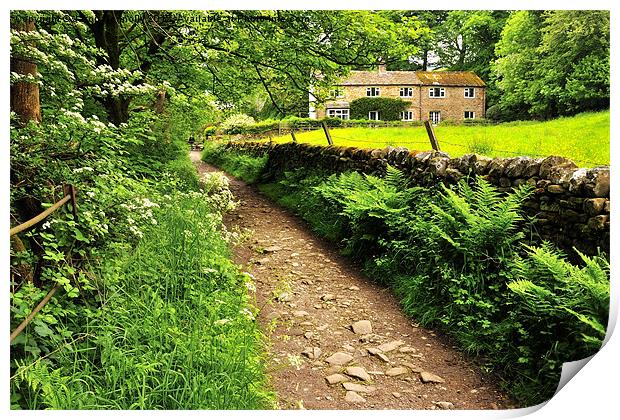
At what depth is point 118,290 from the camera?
3.46 m

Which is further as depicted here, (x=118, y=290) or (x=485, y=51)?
(x=485, y=51)

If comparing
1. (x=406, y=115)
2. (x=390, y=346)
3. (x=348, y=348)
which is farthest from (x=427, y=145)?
(x=348, y=348)

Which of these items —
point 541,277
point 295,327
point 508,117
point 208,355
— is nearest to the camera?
point 208,355

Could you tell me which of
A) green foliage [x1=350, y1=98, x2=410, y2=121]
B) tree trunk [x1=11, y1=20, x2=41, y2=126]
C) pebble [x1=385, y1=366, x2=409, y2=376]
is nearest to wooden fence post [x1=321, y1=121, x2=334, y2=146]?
green foliage [x1=350, y1=98, x2=410, y2=121]

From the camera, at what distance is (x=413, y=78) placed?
21.4 ft

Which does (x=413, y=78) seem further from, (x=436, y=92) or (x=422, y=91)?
(x=436, y=92)

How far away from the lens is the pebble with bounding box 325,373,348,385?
11.1 ft

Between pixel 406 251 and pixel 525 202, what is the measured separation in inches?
51.2

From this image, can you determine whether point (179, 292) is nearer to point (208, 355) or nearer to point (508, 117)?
point (208, 355)

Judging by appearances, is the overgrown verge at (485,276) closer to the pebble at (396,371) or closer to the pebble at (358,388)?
the pebble at (396,371)

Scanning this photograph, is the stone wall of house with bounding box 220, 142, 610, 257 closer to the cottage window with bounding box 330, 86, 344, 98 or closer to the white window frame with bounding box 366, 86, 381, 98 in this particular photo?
the white window frame with bounding box 366, 86, 381, 98

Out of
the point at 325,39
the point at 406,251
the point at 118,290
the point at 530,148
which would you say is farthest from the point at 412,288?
the point at 325,39

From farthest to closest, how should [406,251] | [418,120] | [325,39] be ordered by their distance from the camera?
[325,39]
[418,120]
[406,251]
